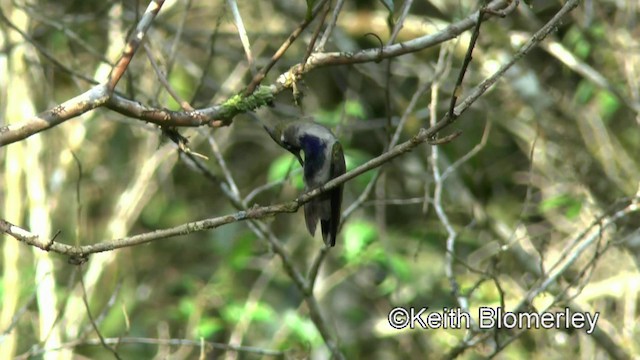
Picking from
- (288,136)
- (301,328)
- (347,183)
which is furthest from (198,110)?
(347,183)

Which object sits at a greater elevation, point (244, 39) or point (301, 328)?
point (301, 328)

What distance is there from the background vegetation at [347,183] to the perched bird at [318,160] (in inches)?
22.1

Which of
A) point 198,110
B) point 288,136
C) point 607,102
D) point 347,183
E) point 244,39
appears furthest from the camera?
point 347,183

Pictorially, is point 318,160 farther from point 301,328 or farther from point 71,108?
point 301,328

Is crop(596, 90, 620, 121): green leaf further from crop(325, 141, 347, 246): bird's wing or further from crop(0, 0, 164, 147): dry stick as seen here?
crop(0, 0, 164, 147): dry stick

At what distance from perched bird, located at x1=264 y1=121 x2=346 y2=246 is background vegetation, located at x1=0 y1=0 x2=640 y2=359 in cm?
56

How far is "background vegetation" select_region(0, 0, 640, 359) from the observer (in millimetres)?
5492

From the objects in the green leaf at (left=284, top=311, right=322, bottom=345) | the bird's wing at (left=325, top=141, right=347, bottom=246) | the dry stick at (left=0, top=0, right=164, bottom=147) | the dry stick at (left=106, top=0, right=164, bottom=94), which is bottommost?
the dry stick at (left=0, top=0, right=164, bottom=147)

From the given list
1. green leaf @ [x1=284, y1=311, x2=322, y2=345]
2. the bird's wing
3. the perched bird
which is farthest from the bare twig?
green leaf @ [x1=284, y1=311, x2=322, y2=345]

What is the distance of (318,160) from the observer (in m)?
3.59

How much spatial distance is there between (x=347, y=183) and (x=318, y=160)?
9.91 ft

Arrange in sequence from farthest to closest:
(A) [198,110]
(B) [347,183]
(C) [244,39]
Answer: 1. (B) [347,183]
2. (C) [244,39]
3. (A) [198,110]

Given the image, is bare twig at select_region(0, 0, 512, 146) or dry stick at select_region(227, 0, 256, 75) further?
dry stick at select_region(227, 0, 256, 75)

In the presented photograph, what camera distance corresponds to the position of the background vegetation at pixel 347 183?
5492mm
